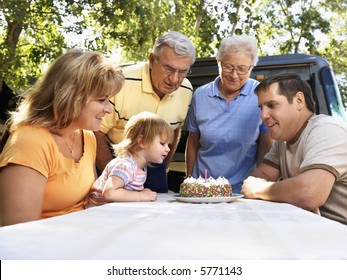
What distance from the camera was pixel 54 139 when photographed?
271cm

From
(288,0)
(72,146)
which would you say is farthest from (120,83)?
(288,0)

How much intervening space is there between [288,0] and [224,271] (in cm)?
1929

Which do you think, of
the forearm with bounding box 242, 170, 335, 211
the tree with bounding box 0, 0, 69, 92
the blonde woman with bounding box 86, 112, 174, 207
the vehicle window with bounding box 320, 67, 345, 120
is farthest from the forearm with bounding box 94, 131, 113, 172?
the tree with bounding box 0, 0, 69, 92

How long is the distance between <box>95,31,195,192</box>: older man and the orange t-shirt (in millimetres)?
978

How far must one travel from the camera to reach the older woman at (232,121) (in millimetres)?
4062

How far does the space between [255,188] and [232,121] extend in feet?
3.41

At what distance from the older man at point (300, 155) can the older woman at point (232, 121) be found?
503 millimetres

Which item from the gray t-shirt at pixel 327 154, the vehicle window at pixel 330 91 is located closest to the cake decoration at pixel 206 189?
the gray t-shirt at pixel 327 154

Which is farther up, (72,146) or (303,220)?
(72,146)

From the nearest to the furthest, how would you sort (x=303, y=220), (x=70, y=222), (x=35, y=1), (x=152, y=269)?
(x=152, y=269), (x=70, y=222), (x=303, y=220), (x=35, y=1)

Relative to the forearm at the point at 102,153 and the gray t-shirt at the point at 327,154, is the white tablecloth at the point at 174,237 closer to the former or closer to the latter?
the gray t-shirt at the point at 327,154

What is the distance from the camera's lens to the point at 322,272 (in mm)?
1318

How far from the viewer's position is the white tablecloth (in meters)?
1.40

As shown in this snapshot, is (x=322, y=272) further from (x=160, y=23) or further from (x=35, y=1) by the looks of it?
(x=160, y=23)
